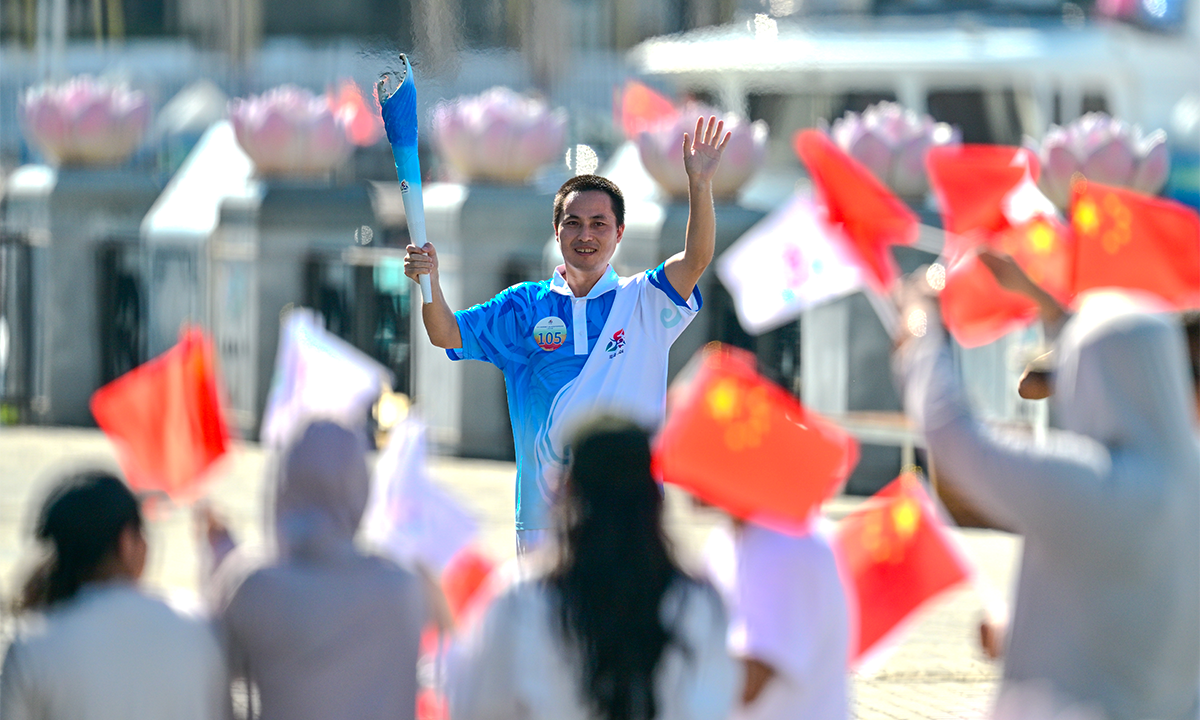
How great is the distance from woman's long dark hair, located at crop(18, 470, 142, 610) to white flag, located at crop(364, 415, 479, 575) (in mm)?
1296

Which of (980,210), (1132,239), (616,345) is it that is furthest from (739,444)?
(980,210)

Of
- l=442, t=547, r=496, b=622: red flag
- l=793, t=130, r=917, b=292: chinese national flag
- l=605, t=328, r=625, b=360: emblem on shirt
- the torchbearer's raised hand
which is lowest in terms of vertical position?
l=442, t=547, r=496, b=622: red flag

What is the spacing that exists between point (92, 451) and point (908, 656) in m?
7.36

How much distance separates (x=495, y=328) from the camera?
4340 millimetres

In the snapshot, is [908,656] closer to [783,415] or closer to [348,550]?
[783,415]

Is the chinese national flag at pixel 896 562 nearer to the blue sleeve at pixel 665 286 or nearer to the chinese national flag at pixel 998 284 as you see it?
the chinese national flag at pixel 998 284

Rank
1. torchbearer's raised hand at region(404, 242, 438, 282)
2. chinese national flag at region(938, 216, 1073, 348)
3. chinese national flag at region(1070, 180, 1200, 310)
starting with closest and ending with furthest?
torchbearer's raised hand at region(404, 242, 438, 282)
chinese national flag at region(938, 216, 1073, 348)
chinese national flag at region(1070, 180, 1200, 310)

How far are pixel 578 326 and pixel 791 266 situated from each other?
1751 millimetres

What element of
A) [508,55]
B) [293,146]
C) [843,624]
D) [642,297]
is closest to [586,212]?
[642,297]

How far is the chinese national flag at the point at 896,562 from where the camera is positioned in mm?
4312

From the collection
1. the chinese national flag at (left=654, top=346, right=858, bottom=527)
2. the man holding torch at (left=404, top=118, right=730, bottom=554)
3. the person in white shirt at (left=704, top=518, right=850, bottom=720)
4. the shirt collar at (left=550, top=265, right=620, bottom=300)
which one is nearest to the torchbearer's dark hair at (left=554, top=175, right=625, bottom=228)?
the man holding torch at (left=404, top=118, right=730, bottom=554)

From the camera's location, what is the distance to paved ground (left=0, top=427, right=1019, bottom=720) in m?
6.13

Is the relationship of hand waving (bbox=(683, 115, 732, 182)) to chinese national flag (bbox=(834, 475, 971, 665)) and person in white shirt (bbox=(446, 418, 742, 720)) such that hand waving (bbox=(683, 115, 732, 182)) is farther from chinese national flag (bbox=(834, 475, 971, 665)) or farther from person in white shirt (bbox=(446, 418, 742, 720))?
person in white shirt (bbox=(446, 418, 742, 720))

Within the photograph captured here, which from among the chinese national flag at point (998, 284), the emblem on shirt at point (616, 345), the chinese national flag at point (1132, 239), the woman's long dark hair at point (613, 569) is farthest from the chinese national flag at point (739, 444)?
the chinese national flag at point (1132, 239)
